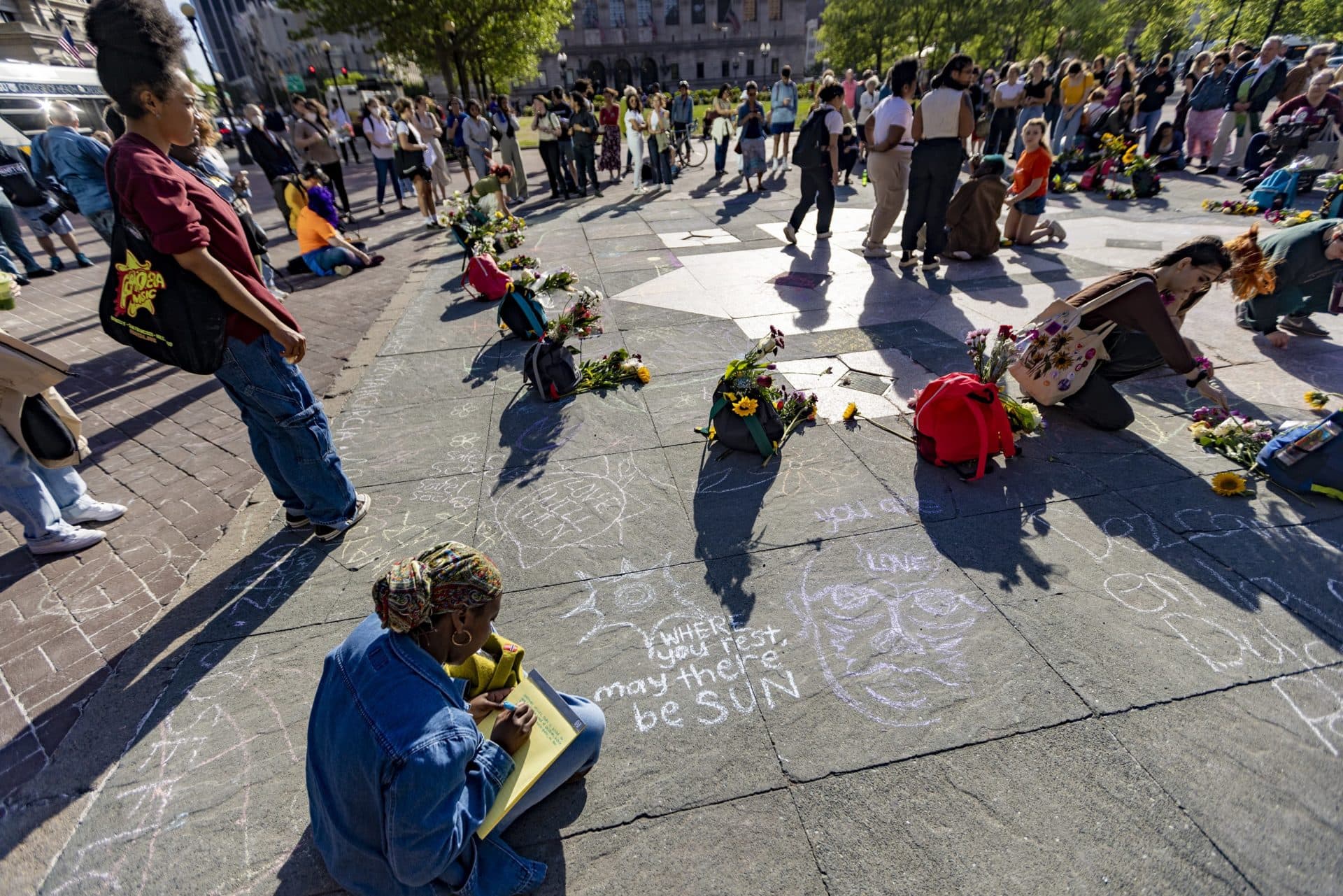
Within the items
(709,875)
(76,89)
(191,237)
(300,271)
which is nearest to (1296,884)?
(709,875)

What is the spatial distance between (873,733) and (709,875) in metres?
0.78

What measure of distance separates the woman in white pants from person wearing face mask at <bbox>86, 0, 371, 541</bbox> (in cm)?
1092

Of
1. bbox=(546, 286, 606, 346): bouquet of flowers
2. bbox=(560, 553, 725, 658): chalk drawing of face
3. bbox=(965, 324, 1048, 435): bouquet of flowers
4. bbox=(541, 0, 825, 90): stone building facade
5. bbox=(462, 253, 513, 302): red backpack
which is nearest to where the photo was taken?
bbox=(560, 553, 725, 658): chalk drawing of face

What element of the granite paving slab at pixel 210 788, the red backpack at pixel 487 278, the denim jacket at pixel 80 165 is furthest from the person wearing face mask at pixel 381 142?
the granite paving slab at pixel 210 788

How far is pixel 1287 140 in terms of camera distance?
350 inches

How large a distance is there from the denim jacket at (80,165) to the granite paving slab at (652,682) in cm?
678

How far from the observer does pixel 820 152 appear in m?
8.02

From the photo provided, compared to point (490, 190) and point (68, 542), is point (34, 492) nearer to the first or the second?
point (68, 542)

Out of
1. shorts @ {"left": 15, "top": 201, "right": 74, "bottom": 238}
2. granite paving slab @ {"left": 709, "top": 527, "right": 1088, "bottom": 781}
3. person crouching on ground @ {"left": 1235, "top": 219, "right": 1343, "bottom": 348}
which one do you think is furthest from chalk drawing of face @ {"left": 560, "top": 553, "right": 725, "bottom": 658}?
shorts @ {"left": 15, "top": 201, "right": 74, "bottom": 238}

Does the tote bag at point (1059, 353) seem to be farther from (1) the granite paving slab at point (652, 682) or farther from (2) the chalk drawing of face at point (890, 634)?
(1) the granite paving slab at point (652, 682)

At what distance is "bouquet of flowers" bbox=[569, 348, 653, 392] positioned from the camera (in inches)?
199

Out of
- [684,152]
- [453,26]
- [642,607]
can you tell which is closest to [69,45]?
[453,26]

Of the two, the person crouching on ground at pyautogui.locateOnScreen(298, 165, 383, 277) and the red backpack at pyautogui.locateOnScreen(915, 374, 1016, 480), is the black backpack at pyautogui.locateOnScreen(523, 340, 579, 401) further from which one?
the person crouching on ground at pyautogui.locateOnScreen(298, 165, 383, 277)

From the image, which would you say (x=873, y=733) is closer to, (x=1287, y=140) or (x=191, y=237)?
(x=191, y=237)
